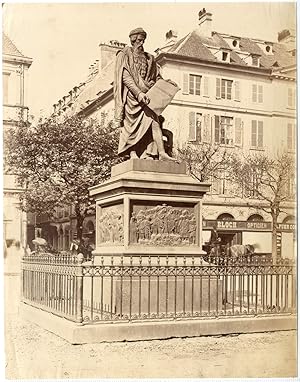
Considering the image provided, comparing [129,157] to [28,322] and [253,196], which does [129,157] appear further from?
[253,196]

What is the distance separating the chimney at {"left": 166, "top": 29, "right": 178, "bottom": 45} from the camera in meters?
12.9

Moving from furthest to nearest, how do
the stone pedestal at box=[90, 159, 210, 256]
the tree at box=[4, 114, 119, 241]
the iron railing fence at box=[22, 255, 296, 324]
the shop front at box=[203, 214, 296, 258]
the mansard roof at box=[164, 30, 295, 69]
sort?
the shop front at box=[203, 214, 296, 258] < the tree at box=[4, 114, 119, 241] < the mansard roof at box=[164, 30, 295, 69] < the stone pedestal at box=[90, 159, 210, 256] < the iron railing fence at box=[22, 255, 296, 324]

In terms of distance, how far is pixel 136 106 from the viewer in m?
9.54

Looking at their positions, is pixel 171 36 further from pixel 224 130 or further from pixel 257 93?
pixel 224 130

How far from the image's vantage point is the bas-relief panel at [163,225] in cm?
880

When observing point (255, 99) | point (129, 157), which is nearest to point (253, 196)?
point (255, 99)

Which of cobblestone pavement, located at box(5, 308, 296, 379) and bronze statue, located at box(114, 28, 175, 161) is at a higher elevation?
bronze statue, located at box(114, 28, 175, 161)

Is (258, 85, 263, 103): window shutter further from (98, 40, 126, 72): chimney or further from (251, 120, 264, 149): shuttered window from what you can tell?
(98, 40, 126, 72): chimney

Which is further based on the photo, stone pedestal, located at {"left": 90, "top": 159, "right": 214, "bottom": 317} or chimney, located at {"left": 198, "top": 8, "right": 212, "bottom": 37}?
chimney, located at {"left": 198, "top": 8, "right": 212, "bottom": 37}

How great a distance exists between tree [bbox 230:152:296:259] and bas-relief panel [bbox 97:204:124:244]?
584cm

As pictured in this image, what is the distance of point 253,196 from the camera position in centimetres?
1819

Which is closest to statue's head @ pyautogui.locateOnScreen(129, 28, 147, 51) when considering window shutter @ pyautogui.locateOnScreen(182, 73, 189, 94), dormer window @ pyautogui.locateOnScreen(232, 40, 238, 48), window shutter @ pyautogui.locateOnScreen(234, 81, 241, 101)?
dormer window @ pyautogui.locateOnScreen(232, 40, 238, 48)

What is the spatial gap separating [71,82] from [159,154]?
6.25m

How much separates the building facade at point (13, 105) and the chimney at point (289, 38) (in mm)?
4423
